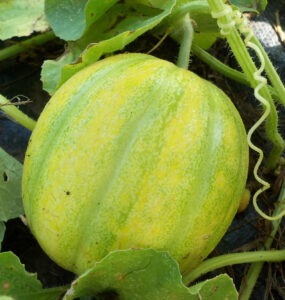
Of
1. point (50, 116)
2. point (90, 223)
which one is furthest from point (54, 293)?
point (50, 116)

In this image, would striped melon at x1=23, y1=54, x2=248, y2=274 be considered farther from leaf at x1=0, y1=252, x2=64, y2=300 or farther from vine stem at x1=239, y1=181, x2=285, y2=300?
vine stem at x1=239, y1=181, x2=285, y2=300

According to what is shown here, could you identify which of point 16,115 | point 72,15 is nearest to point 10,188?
point 16,115

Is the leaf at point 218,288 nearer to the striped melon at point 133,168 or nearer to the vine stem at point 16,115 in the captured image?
the striped melon at point 133,168

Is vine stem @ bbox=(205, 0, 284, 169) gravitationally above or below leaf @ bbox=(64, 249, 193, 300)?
above

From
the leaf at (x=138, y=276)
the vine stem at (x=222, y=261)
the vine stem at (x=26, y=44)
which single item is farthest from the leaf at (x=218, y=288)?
the vine stem at (x=26, y=44)

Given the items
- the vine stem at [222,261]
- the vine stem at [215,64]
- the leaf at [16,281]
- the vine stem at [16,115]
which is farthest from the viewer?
the vine stem at [215,64]

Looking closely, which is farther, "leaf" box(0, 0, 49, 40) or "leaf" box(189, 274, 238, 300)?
"leaf" box(0, 0, 49, 40)

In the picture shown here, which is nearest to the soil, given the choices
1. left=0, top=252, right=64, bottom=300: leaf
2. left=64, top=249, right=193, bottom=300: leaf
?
left=0, top=252, right=64, bottom=300: leaf
